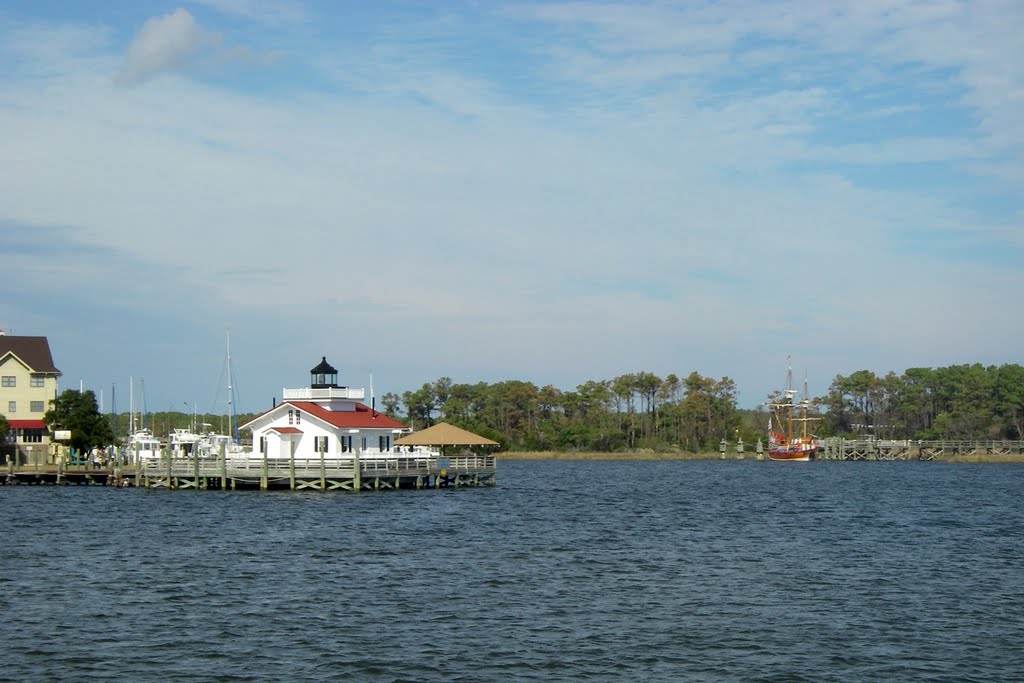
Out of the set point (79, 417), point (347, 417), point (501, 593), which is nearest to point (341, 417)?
point (347, 417)

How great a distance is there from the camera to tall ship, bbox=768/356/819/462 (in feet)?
450

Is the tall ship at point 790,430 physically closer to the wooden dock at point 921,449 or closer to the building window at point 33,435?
the wooden dock at point 921,449

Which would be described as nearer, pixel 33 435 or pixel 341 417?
pixel 341 417

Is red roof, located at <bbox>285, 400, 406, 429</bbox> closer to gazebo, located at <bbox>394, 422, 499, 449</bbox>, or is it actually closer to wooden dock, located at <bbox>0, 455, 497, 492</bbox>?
wooden dock, located at <bbox>0, 455, 497, 492</bbox>

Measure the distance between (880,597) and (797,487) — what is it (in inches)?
2015

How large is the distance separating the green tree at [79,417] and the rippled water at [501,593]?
2748 cm

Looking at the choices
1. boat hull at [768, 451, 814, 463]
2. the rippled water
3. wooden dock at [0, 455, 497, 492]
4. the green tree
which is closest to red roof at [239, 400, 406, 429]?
wooden dock at [0, 455, 497, 492]

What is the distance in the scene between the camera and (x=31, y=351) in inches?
3531

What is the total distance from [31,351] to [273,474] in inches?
1482

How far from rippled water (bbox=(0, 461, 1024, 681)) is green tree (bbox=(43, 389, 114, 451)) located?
2748 centimetres

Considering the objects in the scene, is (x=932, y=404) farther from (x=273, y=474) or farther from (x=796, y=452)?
(x=273, y=474)

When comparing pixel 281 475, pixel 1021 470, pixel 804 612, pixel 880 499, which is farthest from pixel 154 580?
pixel 1021 470

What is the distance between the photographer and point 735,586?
105 feet

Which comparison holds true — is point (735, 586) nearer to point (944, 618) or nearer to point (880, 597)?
point (880, 597)
